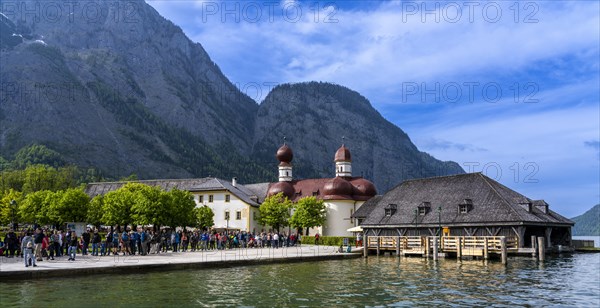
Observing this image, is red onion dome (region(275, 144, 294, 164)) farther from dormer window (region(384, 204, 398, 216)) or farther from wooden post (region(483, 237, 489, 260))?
wooden post (region(483, 237, 489, 260))

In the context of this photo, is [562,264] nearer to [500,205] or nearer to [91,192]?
[500,205]

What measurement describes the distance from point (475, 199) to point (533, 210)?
5926 millimetres

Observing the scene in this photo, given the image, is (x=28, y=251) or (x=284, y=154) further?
(x=284, y=154)

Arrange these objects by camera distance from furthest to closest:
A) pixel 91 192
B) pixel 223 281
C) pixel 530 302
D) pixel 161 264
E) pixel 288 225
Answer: pixel 91 192 < pixel 288 225 < pixel 161 264 < pixel 223 281 < pixel 530 302

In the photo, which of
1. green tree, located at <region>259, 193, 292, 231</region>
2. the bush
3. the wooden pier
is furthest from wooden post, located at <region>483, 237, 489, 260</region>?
green tree, located at <region>259, 193, 292, 231</region>

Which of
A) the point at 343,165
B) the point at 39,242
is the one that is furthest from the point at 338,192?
the point at 39,242

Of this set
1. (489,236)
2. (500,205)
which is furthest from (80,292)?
(500,205)

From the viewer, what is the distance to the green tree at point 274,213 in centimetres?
9050

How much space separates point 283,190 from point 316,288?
74890mm

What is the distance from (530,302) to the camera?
2419 cm

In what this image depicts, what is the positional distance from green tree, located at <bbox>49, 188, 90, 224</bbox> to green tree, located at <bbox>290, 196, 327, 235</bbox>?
3257 centimetres

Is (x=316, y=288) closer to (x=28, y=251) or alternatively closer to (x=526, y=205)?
(x=28, y=251)

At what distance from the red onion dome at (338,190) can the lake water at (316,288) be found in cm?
5605

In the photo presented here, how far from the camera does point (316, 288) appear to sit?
93.8ft
